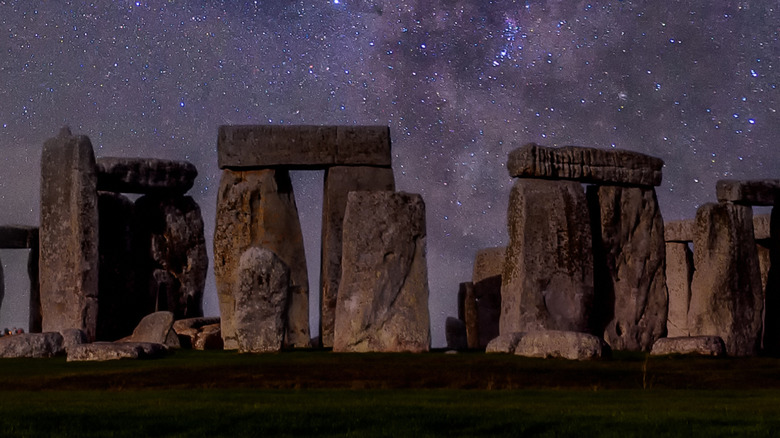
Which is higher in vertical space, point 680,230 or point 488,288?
point 680,230

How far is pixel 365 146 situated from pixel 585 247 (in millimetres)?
4020

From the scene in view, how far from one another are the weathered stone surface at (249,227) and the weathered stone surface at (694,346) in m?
6.06

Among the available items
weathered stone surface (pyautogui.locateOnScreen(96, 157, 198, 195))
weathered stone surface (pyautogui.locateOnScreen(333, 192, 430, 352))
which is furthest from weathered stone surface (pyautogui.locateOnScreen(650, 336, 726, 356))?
weathered stone surface (pyautogui.locateOnScreen(96, 157, 198, 195))

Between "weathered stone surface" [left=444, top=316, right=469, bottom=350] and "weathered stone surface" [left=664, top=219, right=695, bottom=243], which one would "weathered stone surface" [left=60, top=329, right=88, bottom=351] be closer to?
"weathered stone surface" [left=444, top=316, right=469, bottom=350]

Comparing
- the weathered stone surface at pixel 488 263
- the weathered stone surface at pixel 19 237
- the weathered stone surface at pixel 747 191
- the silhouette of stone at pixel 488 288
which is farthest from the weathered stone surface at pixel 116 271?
the weathered stone surface at pixel 747 191

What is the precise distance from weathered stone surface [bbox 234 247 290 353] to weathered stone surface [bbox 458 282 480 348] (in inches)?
279

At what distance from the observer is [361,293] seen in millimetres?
16438

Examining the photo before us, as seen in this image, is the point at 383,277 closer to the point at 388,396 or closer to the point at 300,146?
the point at 300,146

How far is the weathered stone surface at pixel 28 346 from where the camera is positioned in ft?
53.2

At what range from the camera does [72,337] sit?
57.2 ft

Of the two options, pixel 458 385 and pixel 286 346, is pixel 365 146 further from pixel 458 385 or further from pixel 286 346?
pixel 458 385

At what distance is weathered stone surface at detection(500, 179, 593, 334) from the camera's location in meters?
18.5

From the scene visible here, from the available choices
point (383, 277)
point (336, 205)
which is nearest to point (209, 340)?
point (336, 205)

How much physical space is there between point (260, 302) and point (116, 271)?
694cm
